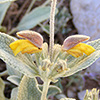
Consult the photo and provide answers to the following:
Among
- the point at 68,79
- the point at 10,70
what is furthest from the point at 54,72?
the point at 68,79

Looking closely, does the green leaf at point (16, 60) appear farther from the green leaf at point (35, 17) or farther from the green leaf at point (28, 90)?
the green leaf at point (35, 17)

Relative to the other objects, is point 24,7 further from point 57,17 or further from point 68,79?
point 68,79

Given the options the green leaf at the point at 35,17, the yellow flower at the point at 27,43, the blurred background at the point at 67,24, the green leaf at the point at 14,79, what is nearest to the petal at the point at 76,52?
the yellow flower at the point at 27,43

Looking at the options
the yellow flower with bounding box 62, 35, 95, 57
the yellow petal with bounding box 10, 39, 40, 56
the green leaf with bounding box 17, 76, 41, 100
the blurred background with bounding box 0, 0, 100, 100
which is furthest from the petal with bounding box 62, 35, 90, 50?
the blurred background with bounding box 0, 0, 100, 100

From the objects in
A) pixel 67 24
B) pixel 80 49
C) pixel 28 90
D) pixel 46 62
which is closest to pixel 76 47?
pixel 80 49

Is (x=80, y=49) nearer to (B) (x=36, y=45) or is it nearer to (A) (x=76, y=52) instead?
(A) (x=76, y=52)

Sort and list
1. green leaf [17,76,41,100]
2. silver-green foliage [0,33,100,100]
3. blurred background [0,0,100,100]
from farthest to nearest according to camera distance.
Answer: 1. blurred background [0,0,100,100]
2. green leaf [17,76,41,100]
3. silver-green foliage [0,33,100,100]

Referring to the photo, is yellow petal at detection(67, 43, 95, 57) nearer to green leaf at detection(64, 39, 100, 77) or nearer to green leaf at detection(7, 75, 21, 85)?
green leaf at detection(64, 39, 100, 77)
